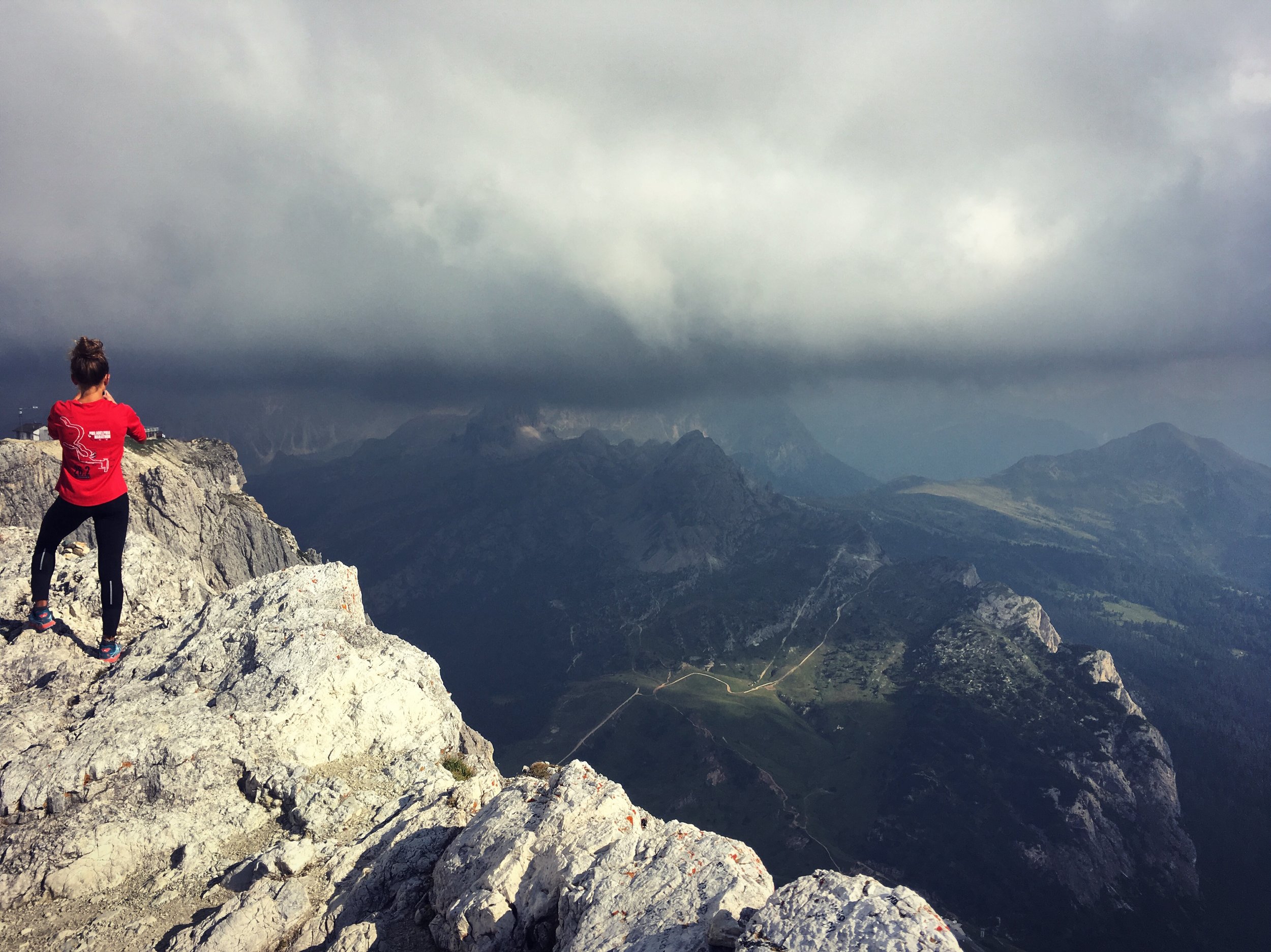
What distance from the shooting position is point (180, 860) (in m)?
27.5

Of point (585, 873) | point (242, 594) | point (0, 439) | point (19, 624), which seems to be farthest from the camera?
point (0, 439)

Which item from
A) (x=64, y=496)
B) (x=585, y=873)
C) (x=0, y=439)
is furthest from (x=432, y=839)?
(x=0, y=439)

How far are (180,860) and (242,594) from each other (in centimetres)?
2034

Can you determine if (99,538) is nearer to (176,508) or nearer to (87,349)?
(87,349)

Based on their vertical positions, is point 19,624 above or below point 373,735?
above

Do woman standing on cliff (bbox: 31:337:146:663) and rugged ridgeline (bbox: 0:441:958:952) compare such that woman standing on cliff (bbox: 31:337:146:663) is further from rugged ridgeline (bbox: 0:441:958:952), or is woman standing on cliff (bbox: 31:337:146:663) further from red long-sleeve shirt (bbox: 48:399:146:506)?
rugged ridgeline (bbox: 0:441:958:952)

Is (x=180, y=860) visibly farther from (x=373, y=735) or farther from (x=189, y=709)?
(x=373, y=735)

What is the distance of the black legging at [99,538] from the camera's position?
88.2 feet

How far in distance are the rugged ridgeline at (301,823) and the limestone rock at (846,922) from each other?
8 cm

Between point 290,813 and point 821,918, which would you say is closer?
point 821,918

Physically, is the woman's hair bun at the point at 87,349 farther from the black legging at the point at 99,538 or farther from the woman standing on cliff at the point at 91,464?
the black legging at the point at 99,538

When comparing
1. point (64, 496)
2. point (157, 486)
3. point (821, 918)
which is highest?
point (64, 496)

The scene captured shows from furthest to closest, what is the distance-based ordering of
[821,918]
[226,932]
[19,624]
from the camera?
1. [19,624]
2. [226,932]
3. [821,918]

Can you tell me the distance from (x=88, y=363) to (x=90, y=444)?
340 centimetres
